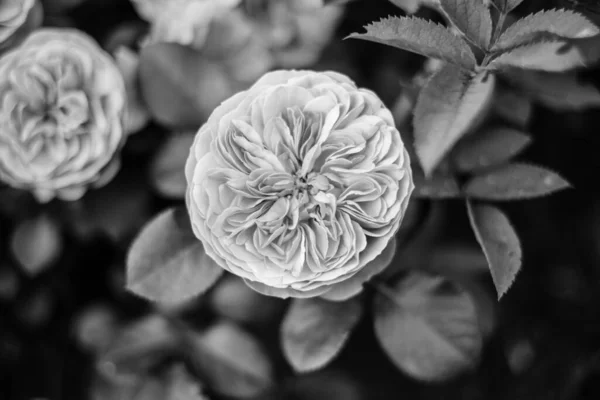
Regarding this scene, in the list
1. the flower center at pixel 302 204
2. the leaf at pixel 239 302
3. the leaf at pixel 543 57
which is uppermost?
the leaf at pixel 543 57

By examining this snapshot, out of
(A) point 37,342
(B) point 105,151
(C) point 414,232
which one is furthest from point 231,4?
(A) point 37,342

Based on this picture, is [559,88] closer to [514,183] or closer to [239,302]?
[514,183]

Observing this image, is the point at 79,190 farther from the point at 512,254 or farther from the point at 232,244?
the point at 512,254

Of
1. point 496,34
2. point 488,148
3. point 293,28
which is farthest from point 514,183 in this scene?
point 293,28

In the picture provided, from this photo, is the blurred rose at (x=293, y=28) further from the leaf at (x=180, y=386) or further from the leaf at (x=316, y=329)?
the leaf at (x=180, y=386)

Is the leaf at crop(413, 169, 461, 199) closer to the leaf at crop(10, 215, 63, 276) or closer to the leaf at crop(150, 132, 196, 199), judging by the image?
the leaf at crop(150, 132, 196, 199)

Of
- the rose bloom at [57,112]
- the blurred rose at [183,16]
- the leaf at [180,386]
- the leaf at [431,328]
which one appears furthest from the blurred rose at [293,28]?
the leaf at [180,386]
